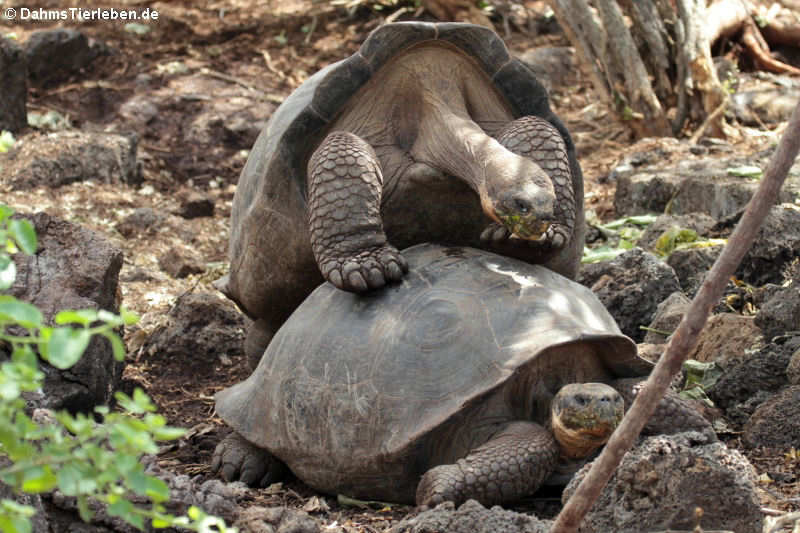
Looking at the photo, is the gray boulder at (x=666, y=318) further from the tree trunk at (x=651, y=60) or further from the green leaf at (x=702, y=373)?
the tree trunk at (x=651, y=60)

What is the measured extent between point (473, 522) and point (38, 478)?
1.30m

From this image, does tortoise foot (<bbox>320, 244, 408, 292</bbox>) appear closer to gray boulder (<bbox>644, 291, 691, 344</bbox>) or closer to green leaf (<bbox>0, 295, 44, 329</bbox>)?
gray boulder (<bbox>644, 291, 691, 344</bbox>)

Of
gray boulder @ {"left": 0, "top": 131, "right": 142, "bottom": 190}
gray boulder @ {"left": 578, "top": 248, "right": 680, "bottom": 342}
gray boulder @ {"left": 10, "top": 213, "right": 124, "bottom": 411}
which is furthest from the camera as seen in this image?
gray boulder @ {"left": 0, "top": 131, "right": 142, "bottom": 190}

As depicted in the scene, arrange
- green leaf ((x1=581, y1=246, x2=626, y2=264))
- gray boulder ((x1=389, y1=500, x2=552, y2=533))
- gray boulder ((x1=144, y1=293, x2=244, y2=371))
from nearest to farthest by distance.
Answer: gray boulder ((x1=389, y1=500, x2=552, y2=533))
gray boulder ((x1=144, y1=293, x2=244, y2=371))
green leaf ((x1=581, y1=246, x2=626, y2=264))

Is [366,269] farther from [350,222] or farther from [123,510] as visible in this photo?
[123,510]

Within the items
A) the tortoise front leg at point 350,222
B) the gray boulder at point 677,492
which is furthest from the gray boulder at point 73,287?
the gray boulder at point 677,492

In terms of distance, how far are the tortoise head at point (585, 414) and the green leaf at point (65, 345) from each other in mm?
1789

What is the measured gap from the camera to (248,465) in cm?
378

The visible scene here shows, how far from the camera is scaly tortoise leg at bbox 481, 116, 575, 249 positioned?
12.1 feet

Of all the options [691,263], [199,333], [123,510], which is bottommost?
[199,333]

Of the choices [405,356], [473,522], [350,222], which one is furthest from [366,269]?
[473,522]

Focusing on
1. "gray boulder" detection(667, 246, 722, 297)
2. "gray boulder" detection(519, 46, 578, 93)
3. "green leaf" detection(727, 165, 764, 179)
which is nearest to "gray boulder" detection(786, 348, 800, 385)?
"gray boulder" detection(667, 246, 722, 297)

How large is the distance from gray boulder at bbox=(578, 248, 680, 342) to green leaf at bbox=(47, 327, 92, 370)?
3399mm

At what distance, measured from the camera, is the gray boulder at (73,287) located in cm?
394
